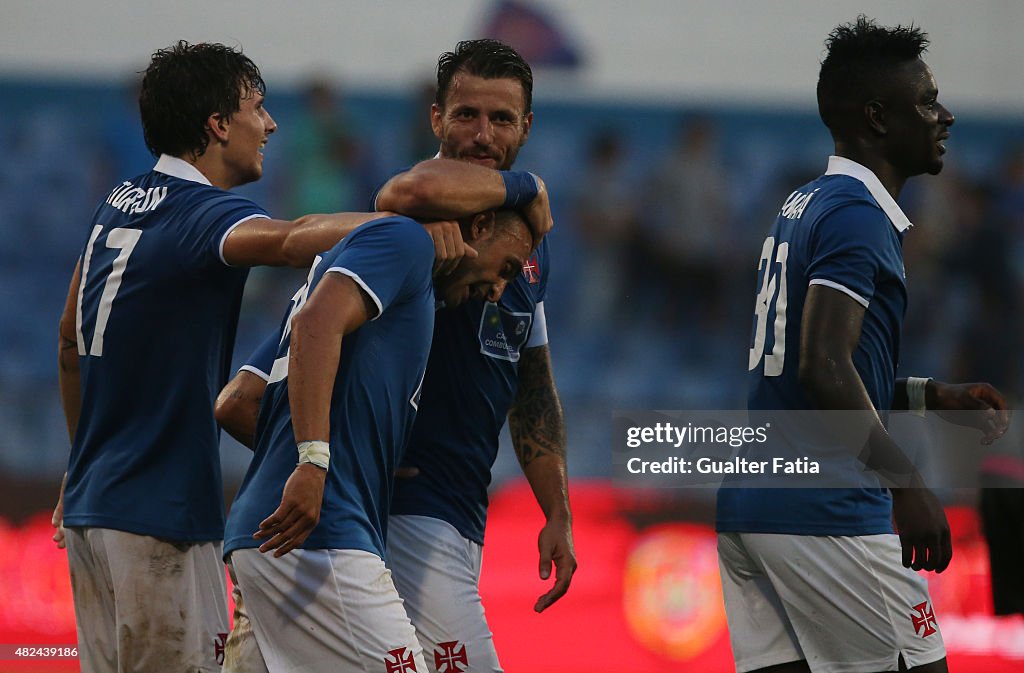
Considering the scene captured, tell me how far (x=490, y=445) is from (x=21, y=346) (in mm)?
6326

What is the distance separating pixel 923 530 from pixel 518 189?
3.93ft

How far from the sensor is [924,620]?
309 cm

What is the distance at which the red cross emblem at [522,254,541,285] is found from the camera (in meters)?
3.40

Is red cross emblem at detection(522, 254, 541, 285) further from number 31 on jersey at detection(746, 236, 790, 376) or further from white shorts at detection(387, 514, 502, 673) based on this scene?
white shorts at detection(387, 514, 502, 673)

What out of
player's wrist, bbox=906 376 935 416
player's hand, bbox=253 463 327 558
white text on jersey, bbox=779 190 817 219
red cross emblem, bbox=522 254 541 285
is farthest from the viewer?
player's wrist, bbox=906 376 935 416

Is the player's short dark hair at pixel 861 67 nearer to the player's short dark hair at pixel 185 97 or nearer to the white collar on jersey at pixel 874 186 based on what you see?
the white collar on jersey at pixel 874 186

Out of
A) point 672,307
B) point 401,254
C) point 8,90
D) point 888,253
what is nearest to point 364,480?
point 401,254

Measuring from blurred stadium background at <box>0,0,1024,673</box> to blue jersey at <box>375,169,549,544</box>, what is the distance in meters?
4.26

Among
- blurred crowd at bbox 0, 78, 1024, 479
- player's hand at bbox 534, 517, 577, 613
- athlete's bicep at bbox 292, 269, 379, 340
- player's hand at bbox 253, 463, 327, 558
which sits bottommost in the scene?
player's hand at bbox 534, 517, 577, 613

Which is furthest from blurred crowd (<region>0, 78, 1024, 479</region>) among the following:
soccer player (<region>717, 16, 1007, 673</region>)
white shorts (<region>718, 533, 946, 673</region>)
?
white shorts (<region>718, 533, 946, 673</region>)

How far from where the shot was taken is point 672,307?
9227 mm

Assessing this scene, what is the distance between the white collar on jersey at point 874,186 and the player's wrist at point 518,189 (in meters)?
0.97

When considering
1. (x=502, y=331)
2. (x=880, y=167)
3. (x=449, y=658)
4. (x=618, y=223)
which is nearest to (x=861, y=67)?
(x=880, y=167)

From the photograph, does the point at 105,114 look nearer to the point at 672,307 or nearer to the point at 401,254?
the point at 672,307
